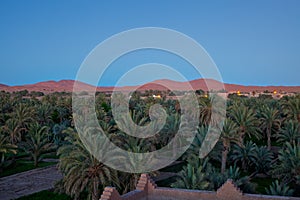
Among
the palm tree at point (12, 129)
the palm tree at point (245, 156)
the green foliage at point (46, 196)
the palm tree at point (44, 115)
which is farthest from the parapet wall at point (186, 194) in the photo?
the palm tree at point (44, 115)

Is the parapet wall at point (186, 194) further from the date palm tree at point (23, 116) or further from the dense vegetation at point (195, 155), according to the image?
the date palm tree at point (23, 116)

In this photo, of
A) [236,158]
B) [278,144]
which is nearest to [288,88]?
[278,144]

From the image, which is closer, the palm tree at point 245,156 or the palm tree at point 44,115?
the palm tree at point 245,156

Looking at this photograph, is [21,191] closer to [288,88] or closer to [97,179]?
[97,179]

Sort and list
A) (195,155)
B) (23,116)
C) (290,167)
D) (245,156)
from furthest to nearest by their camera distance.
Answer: (23,116) < (245,156) < (195,155) < (290,167)

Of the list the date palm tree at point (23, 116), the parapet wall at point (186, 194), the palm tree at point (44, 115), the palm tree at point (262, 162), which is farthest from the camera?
the palm tree at point (44, 115)

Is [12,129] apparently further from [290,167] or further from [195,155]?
[290,167]

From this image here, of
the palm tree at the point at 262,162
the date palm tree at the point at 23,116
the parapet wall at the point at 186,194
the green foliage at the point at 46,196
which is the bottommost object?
the green foliage at the point at 46,196

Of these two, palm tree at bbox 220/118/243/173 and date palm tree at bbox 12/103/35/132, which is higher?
date palm tree at bbox 12/103/35/132

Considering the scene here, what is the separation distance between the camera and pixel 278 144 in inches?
1615

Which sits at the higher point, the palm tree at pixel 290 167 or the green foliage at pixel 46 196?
the palm tree at pixel 290 167

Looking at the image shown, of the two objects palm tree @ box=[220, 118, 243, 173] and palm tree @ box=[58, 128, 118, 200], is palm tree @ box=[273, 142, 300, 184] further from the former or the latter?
palm tree @ box=[58, 128, 118, 200]

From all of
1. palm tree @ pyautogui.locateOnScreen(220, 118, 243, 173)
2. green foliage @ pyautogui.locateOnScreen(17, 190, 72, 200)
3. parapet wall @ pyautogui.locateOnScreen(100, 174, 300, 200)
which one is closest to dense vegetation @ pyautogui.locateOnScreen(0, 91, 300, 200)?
palm tree @ pyautogui.locateOnScreen(220, 118, 243, 173)

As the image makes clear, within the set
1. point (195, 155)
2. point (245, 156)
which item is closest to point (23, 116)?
point (195, 155)
